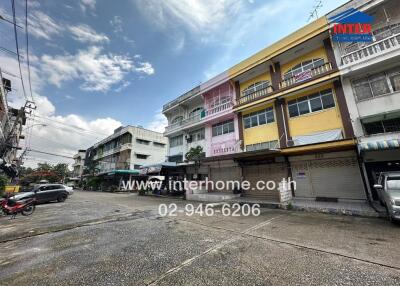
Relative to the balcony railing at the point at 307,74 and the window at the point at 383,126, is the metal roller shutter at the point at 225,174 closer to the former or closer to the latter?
the balcony railing at the point at 307,74

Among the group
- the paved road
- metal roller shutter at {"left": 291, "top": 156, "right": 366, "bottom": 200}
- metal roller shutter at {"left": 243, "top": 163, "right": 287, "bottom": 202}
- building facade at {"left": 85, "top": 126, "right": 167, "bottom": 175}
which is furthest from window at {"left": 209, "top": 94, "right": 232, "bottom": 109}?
building facade at {"left": 85, "top": 126, "right": 167, "bottom": 175}

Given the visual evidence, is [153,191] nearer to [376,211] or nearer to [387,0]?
[376,211]

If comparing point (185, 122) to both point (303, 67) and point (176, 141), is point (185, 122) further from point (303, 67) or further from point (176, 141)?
point (303, 67)

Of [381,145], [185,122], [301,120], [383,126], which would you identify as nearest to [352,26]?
[301,120]

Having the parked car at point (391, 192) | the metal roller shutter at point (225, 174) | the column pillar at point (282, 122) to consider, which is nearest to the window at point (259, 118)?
the column pillar at point (282, 122)

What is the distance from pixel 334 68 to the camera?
11.9 meters

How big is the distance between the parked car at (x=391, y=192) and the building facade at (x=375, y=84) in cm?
226

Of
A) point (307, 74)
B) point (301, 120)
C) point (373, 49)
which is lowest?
point (301, 120)

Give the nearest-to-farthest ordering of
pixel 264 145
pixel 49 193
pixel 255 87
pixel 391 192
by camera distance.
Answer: pixel 391 192
pixel 264 145
pixel 49 193
pixel 255 87

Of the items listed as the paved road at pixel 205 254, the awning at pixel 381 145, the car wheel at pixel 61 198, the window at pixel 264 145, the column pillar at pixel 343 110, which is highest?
the column pillar at pixel 343 110

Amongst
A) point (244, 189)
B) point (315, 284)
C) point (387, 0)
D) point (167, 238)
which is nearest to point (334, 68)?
point (387, 0)

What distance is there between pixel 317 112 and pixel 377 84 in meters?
3.38

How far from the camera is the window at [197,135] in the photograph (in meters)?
21.5

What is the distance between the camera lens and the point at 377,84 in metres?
11.0
